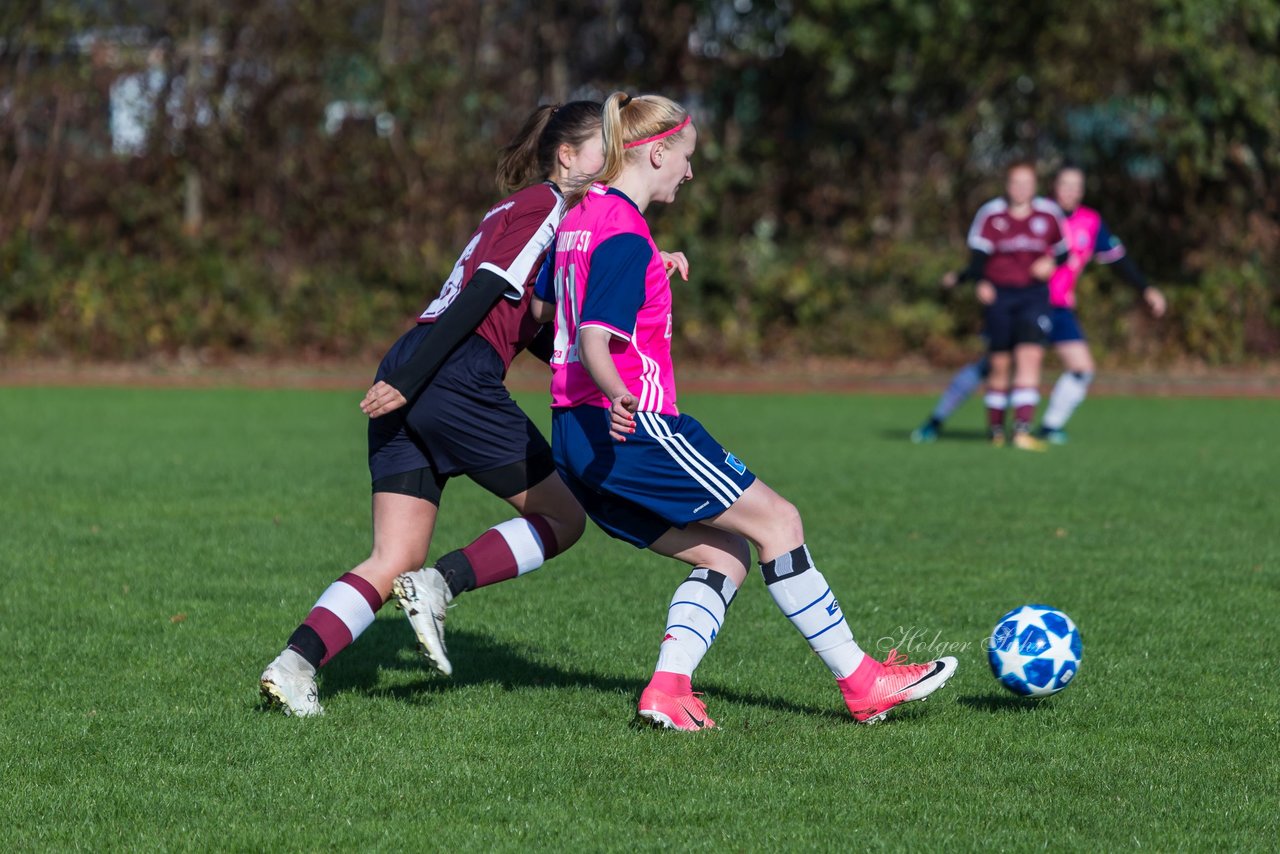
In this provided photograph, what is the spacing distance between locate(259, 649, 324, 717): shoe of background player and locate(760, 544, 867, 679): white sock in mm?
1339

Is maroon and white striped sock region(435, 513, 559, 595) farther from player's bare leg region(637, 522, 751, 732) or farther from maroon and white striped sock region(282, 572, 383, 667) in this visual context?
player's bare leg region(637, 522, 751, 732)

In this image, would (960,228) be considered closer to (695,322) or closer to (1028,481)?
(695,322)

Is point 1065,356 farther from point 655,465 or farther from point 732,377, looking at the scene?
point 655,465

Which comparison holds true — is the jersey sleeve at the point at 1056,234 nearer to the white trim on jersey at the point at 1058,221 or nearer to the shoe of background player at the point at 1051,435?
the white trim on jersey at the point at 1058,221

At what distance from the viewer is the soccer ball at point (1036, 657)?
4.99 meters

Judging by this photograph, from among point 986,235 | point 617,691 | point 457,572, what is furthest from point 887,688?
point 986,235

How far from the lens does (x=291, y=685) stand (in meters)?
4.76

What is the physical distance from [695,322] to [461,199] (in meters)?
3.80

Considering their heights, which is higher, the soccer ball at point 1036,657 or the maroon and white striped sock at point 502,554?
the maroon and white striped sock at point 502,554

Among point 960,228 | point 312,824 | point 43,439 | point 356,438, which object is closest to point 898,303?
point 960,228

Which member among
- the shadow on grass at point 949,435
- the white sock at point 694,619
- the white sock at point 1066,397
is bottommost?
the shadow on grass at point 949,435

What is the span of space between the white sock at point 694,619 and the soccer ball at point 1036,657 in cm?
87

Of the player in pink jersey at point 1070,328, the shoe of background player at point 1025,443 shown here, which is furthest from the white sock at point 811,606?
the player in pink jersey at point 1070,328

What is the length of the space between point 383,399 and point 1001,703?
2.10m
